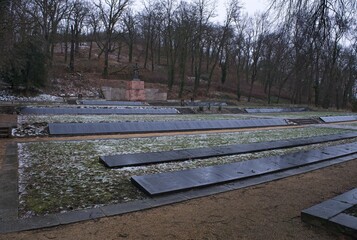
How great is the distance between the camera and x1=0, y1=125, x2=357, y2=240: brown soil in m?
4.44

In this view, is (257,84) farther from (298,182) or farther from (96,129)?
(298,182)

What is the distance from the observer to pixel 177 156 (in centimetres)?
936

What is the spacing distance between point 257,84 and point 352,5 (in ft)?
202

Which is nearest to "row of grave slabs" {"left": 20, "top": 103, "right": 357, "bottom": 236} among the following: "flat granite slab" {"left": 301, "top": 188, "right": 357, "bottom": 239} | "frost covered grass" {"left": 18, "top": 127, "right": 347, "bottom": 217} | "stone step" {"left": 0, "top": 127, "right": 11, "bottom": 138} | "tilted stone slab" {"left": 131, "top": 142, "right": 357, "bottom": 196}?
"tilted stone slab" {"left": 131, "top": 142, "right": 357, "bottom": 196}

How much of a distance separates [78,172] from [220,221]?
3.78 m

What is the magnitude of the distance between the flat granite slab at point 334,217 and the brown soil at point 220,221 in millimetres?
116

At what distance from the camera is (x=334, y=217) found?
4.77m

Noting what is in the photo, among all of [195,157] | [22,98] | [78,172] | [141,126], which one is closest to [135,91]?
[22,98]

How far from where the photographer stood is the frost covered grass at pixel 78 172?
559cm

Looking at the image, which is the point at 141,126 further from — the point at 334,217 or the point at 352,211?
the point at 334,217

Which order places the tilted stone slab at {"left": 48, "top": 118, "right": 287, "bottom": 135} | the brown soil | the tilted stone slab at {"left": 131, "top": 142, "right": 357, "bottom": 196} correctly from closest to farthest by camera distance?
the brown soil → the tilted stone slab at {"left": 131, "top": 142, "right": 357, "bottom": 196} → the tilted stone slab at {"left": 48, "top": 118, "right": 287, "bottom": 135}

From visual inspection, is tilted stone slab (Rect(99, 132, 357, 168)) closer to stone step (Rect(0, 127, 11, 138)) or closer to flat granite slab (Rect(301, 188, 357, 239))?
flat granite slab (Rect(301, 188, 357, 239))

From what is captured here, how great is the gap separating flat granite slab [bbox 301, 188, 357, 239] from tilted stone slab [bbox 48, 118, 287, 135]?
11.0 m

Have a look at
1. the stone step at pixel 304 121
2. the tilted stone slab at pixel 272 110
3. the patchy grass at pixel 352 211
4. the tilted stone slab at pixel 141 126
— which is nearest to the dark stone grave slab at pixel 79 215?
the patchy grass at pixel 352 211
